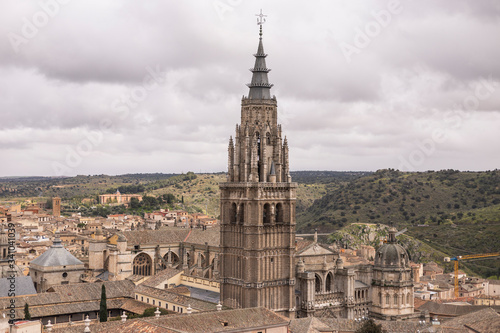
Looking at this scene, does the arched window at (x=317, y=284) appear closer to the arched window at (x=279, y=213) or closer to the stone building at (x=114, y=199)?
the arched window at (x=279, y=213)

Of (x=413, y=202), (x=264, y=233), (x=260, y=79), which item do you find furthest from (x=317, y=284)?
(x=413, y=202)

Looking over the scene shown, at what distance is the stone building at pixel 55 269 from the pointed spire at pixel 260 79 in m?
29.6

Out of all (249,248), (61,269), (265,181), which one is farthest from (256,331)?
(61,269)

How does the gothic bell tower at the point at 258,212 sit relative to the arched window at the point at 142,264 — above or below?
above

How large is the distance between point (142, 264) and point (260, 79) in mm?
31679

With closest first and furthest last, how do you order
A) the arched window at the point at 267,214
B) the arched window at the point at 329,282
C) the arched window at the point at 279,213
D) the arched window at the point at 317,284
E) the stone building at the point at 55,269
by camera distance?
1. the arched window at the point at 267,214
2. the arched window at the point at 279,213
3. the arched window at the point at 317,284
4. the arched window at the point at 329,282
5. the stone building at the point at 55,269

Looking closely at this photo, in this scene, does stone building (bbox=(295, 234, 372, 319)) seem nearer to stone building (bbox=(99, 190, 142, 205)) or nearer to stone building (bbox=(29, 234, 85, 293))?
stone building (bbox=(29, 234, 85, 293))

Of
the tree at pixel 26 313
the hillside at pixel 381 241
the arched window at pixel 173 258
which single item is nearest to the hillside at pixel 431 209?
the hillside at pixel 381 241

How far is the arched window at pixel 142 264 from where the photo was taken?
74387 millimetres

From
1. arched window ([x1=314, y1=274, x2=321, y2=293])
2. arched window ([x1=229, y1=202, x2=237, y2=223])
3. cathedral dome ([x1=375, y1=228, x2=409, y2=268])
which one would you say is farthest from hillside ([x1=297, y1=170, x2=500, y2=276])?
arched window ([x1=229, y1=202, x2=237, y2=223])

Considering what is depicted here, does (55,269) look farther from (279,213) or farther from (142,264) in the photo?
(279,213)

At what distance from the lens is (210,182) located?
194m

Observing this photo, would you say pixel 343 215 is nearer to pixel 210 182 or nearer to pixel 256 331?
pixel 210 182

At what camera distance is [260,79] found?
5269cm
